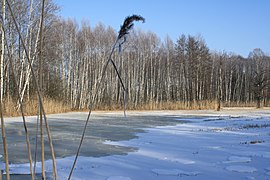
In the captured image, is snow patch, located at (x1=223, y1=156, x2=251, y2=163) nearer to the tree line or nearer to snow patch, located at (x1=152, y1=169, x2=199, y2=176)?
snow patch, located at (x1=152, y1=169, x2=199, y2=176)

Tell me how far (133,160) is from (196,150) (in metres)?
1.39

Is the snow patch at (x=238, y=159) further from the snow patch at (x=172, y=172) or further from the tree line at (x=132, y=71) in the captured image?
the tree line at (x=132, y=71)

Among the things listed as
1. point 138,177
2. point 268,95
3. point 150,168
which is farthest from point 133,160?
point 268,95

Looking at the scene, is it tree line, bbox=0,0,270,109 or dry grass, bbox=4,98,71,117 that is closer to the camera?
dry grass, bbox=4,98,71,117

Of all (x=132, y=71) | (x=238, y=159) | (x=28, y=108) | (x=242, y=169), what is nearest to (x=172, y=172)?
(x=242, y=169)

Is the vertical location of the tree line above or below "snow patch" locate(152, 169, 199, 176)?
above

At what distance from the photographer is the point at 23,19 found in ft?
59.3

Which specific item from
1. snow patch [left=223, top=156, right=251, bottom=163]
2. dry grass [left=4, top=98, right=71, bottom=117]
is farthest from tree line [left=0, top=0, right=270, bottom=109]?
snow patch [left=223, top=156, right=251, bottom=163]

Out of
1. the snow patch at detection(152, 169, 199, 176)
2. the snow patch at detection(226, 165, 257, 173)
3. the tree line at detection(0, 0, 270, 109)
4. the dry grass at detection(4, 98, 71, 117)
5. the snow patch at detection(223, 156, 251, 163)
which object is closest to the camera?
the snow patch at detection(152, 169, 199, 176)

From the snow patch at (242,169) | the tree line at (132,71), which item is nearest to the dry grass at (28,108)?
the tree line at (132,71)

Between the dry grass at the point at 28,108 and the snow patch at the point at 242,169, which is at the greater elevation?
the dry grass at the point at 28,108

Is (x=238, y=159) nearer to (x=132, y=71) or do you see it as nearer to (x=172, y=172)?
(x=172, y=172)

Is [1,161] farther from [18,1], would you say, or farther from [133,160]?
[18,1]

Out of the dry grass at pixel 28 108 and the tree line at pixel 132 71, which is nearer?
the dry grass at pixel 28 108
